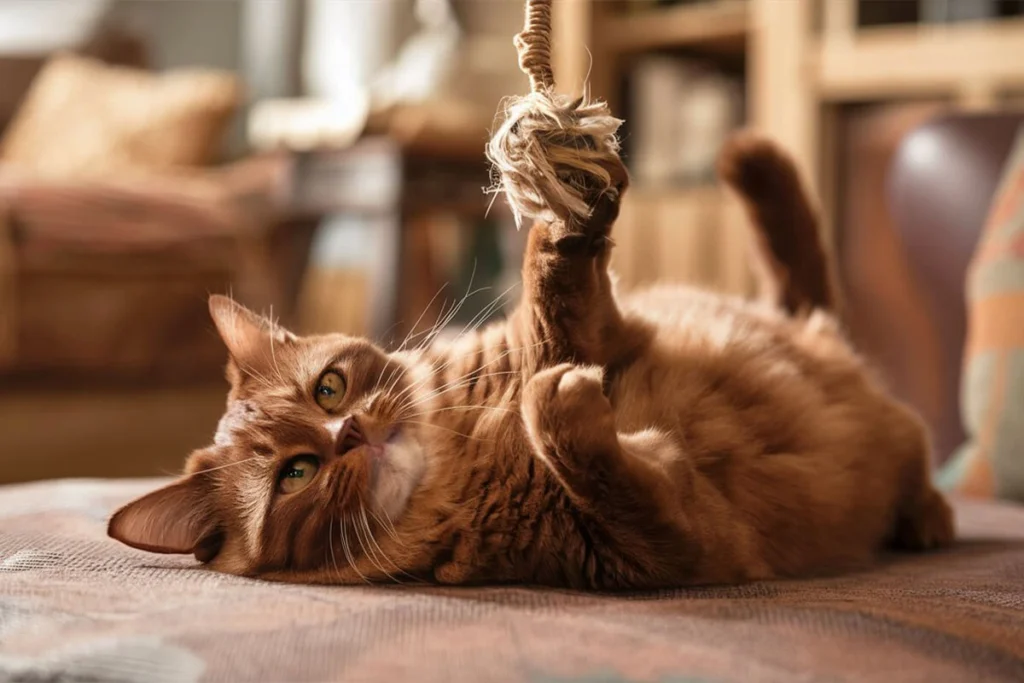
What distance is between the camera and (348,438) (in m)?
1.07

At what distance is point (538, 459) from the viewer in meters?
1.05

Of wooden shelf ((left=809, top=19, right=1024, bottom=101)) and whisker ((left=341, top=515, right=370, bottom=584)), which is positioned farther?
wooden shelf ((left=809, top=19, right=1024, bottom=101))

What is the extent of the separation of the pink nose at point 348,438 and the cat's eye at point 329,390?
0.07 meters

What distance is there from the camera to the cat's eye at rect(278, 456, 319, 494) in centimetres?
108

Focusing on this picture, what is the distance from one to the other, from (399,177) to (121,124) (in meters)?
1.50

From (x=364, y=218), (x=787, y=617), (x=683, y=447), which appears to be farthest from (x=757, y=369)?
(x=364, y=218)

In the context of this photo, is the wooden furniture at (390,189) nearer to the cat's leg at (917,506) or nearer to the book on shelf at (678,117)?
the book on shelf at (678,117)

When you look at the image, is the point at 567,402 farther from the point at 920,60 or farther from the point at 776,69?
the point at 776,69

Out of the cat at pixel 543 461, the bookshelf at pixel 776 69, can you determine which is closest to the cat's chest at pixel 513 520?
the cat at pixel 543 461

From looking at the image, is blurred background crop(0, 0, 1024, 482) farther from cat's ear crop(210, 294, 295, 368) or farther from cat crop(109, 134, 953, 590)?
cat's ear crop(210, 294, 295, 368)

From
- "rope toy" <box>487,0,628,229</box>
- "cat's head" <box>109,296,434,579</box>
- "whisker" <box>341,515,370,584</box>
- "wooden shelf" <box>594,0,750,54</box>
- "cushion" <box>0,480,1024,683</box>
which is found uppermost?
"wooden shelf" <box>594,0,750,54</box>

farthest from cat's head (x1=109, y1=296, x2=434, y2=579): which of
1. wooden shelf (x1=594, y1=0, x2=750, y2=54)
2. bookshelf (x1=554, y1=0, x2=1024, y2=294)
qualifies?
wooden shelf (x1=594, y1=0, x2=750, y2=54)

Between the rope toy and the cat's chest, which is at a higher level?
the rope toy

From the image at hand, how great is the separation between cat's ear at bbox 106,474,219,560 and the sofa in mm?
29
